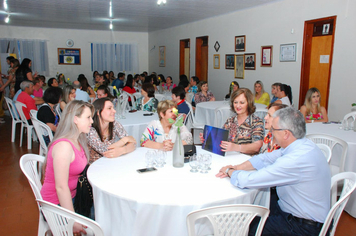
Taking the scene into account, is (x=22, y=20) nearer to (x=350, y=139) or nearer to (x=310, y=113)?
(x=310, y=113)

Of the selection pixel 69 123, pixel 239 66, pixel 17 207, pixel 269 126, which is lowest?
pixel 17 207

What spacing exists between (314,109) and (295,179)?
10.4 ft

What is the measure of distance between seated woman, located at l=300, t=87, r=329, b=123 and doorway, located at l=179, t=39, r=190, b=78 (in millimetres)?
6467

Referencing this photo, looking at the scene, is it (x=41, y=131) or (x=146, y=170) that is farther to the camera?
(x=41, y=131)

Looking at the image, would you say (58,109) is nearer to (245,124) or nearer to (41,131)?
(41,131)

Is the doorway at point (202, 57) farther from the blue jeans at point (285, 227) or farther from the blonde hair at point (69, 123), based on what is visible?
the blue jeans at point (285, 227)

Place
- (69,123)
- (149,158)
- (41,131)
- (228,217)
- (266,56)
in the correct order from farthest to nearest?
(266,56)
(41,131)
(149,158)
(69,123)
(228,217)

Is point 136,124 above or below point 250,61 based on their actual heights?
below

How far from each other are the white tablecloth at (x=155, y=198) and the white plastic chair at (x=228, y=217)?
0.19 m

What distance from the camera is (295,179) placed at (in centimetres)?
174

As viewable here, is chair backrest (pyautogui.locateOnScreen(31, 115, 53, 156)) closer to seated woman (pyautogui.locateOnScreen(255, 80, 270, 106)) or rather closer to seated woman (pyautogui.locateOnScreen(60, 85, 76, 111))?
seated woman (pyautogui.locateOnScreen(60, 85, 76, 111))

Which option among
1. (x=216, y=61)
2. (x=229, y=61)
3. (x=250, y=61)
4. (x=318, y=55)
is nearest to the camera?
(x=318, y=55)

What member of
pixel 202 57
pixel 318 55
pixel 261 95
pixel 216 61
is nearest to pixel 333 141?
pixel 318 55

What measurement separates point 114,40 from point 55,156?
12.2 meters
